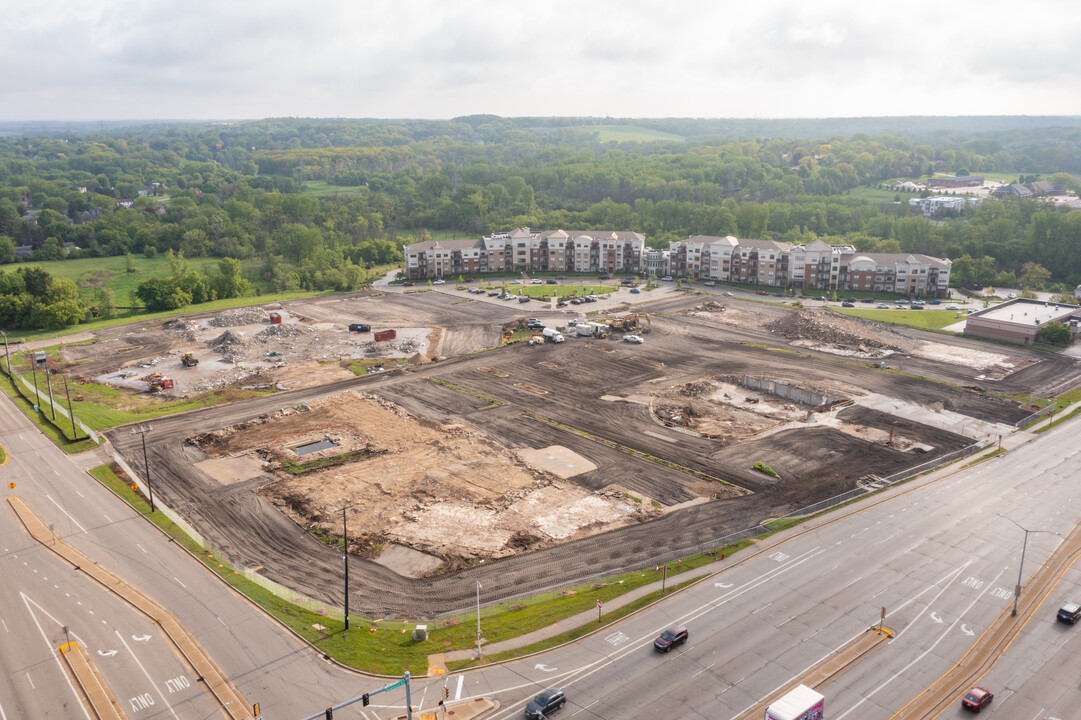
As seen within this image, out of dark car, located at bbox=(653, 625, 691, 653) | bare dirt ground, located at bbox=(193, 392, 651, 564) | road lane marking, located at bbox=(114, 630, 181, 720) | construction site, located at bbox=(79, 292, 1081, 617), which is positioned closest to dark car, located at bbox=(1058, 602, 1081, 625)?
construction site, located at bbox=(79, 292, 1081, 617)

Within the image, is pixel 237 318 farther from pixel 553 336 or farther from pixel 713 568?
pixel 713 568

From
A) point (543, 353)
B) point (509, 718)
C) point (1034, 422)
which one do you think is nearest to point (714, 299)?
point (543, 353)

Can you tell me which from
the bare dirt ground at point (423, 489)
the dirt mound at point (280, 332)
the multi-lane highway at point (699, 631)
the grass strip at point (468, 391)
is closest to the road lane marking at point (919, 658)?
the multi-lane highway at point (699, 631)

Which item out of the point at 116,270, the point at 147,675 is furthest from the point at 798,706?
the point at 116,270

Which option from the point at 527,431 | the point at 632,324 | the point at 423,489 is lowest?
the point at 423,489

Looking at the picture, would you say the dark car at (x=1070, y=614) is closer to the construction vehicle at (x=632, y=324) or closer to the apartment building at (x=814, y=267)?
the construction vehicle at (x=632, y=324)

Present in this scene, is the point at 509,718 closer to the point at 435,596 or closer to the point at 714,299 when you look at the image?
the point at 435,596
